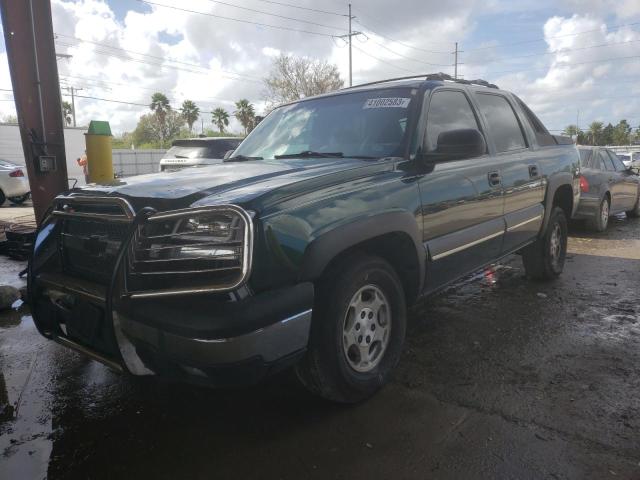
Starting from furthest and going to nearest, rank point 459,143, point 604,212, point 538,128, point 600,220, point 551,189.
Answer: point 604,212, point 600,220, point 538,128, point 551,189, point 459,143

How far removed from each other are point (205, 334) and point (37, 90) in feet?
15.0

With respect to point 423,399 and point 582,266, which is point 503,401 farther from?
point 582,266

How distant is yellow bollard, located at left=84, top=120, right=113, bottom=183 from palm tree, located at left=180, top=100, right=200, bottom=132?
191ft

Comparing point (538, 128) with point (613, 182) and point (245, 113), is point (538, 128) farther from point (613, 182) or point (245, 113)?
point (245, 113)

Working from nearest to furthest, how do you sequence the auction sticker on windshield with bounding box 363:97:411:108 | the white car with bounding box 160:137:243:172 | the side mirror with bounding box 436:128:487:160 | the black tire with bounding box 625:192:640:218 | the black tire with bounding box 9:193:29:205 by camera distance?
the side mirror with bounding box 436:128:487:160 → the auction sticker on windshield with bounding box 363:97:411:108 → the white car with bounding box 160:137:243:172 → the black tire with bounding box 625:192:640:218 → the black tire with bounding box 9:193:29:205

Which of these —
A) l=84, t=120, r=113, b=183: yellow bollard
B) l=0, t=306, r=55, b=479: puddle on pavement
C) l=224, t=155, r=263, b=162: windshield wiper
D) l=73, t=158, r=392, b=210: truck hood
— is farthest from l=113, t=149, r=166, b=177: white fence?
l=73, t=158, r=392, b=210: truck hood

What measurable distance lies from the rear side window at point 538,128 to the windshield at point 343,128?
2.14m

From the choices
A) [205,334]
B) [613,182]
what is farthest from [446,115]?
[613,182]

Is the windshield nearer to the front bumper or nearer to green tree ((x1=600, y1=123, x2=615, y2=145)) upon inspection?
the front bumper

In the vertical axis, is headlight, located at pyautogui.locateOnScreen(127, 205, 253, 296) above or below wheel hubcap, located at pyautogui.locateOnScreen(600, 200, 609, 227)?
above

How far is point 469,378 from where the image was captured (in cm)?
324

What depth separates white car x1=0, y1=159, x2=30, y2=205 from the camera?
13.8 m

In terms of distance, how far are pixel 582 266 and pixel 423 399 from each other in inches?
173

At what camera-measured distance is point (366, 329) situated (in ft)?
9.50
